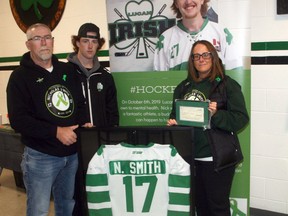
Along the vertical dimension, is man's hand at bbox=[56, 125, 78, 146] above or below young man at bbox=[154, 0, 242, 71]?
below

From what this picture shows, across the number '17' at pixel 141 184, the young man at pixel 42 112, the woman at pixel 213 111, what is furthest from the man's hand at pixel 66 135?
the woman at pixel 213 111

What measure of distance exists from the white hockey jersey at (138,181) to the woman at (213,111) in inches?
7.7

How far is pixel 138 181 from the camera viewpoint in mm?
1877

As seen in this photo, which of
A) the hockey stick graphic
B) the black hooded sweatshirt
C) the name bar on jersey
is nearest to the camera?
the name bar on jersey

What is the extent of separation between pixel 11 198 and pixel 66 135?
1.90m

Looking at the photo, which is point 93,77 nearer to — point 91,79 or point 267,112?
point 91,79

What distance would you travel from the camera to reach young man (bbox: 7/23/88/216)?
1.96 metres

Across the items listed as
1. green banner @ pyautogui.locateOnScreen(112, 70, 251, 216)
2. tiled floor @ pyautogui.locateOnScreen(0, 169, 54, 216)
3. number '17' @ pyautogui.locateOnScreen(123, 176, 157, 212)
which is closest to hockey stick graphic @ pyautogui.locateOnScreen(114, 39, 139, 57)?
green banner @ pyautogui.locateOnScreen(112, 70, 251, 216)

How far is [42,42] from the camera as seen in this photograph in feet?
6.50

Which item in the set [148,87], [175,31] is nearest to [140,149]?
[148,87]

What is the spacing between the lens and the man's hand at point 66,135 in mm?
1991

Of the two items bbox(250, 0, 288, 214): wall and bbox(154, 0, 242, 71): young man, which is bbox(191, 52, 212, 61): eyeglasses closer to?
bbox(154, 0, 242, 71): young man

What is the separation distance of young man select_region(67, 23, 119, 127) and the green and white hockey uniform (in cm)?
48

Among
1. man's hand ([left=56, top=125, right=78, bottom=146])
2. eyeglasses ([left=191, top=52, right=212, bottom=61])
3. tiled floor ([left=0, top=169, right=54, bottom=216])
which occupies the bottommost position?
tiled floor ([left=0, top=169, right=54, bottom=216])
